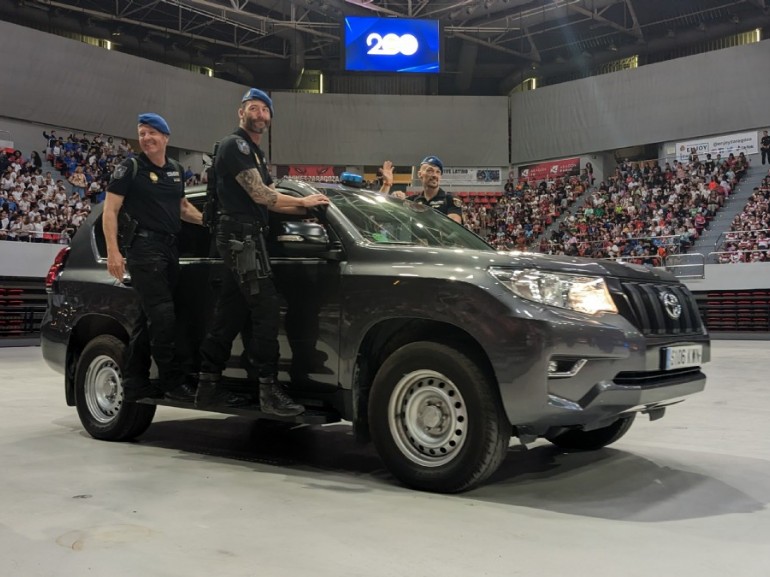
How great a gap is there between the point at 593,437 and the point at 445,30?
27.2 meters

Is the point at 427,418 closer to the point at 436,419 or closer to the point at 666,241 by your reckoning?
the point at 436,419

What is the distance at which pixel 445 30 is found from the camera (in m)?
29.3

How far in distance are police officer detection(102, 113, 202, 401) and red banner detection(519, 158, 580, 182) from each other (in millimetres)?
27367

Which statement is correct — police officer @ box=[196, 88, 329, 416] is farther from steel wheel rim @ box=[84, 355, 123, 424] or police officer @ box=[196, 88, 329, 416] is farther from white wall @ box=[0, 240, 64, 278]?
white wall @ box=[0, 240, 64, 278]

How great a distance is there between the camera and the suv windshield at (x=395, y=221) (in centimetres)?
421

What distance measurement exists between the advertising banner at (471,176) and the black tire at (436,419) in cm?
2831

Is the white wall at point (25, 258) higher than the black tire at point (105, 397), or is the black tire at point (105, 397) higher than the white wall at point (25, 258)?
the white wall at point (25, 258)

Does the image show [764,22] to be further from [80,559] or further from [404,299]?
[80,559]

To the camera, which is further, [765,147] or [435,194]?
[765,147]

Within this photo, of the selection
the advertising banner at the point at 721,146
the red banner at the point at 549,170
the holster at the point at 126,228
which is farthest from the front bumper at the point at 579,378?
the red banner at the point at 549,170

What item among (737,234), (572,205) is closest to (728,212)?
(737,234)

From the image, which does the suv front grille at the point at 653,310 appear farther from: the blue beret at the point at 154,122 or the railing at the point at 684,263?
the railing at the point at 684,263

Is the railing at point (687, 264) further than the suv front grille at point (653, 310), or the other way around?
the railing at point (687, 264)

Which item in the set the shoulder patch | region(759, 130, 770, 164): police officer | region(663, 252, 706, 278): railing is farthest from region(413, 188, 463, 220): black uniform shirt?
region(759, 130, 770, 164): police officer
